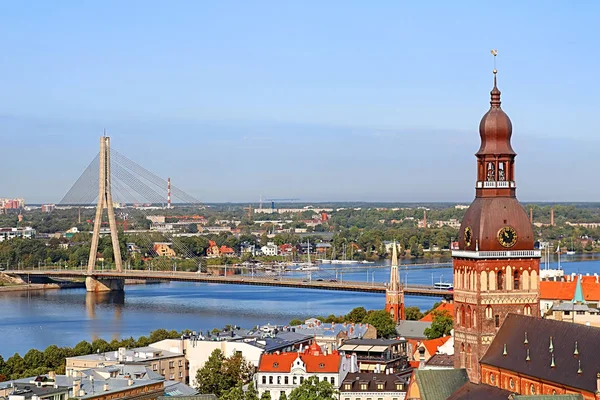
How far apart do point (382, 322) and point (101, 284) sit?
3133 centimetres

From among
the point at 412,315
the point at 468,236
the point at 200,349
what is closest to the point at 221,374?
the point at 200,349

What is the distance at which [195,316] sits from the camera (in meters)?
51.8

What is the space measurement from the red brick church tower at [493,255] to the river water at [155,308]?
2121cm

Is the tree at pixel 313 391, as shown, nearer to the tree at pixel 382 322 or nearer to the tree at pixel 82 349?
the tree at pixel 82 349

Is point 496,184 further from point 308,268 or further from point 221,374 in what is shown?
point 308,268

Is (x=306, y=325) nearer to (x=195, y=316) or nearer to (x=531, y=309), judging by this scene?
(x=195, y=316)

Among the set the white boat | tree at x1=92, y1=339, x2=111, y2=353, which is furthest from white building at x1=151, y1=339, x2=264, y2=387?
the white boat

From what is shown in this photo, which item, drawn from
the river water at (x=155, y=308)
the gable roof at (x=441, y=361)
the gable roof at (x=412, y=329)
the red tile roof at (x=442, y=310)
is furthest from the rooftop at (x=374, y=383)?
the river water at (x=155, y=308)

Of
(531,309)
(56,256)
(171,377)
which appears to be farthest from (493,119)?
(56,256)

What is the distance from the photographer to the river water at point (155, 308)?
45.7m

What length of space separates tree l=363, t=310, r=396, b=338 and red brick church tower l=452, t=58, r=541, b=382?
18.3m

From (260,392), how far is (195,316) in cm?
2148

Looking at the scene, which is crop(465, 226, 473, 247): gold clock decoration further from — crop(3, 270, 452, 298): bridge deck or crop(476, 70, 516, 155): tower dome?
crop(3, 270, 452, 298): bridge deck

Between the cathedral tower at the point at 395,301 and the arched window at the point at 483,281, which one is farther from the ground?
the arched window at the point at 483,281
